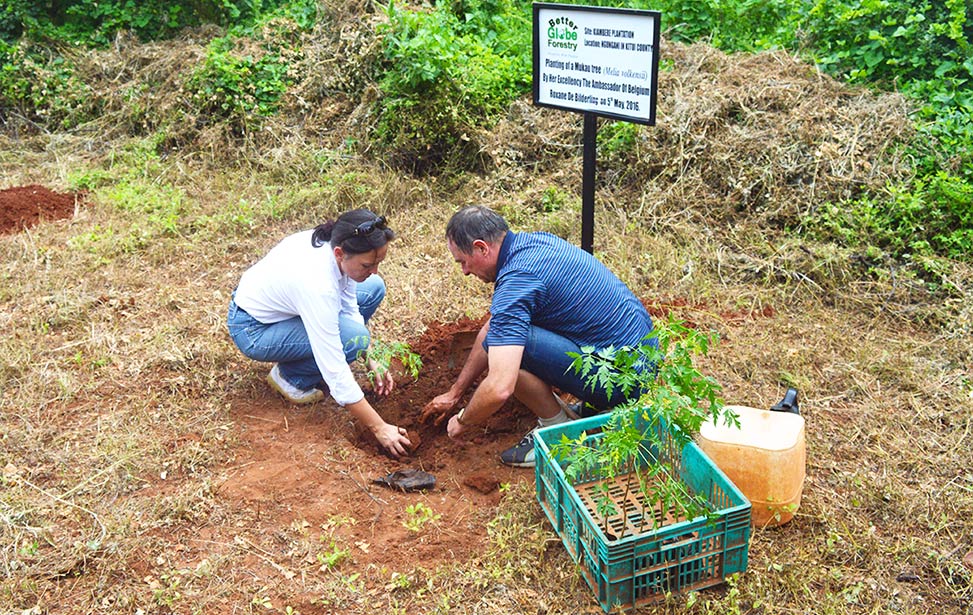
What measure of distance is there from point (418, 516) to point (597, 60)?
2266 mm

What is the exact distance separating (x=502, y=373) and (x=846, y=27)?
4.66m

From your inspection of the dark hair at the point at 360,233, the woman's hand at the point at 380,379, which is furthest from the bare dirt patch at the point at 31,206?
the dark hair at the point at 360,233

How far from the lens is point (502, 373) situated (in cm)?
336

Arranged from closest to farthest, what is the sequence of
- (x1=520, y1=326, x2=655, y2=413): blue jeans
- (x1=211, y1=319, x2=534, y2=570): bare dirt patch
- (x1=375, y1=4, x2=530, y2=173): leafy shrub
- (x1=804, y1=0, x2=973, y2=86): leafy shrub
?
(x1=211, y1=319, x2=534, y2=570): bare dirt patch < (x1=520, y1=326, x2=655, y2=413): blue jeans < (x1=804, y1=0, x2=973, y2=86): leafy shrub < (x1=375, y1=4, x2=530, y2=173): leafy shrub

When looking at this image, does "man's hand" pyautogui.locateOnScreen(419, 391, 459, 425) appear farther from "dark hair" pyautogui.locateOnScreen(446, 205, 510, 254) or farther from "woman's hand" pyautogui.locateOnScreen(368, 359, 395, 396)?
"dark hair" pyautogui.locateOnScreen(446, 205, 510, 254)

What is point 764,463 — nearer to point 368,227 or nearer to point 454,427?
point 454,427

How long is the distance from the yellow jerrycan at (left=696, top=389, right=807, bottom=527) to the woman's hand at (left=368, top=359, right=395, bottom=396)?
4.98 ft

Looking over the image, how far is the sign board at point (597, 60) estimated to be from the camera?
384cm

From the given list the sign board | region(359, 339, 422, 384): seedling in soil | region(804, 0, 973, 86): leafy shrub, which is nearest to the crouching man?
region(359, 339, 422, 384): seedling in soil

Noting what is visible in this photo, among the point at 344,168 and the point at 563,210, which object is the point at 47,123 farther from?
the point at 563,210

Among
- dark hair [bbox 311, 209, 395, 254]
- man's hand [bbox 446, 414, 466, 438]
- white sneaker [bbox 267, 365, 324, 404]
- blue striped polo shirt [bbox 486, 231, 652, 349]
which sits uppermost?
dark hair [bbox 311, 209, 395, 254]

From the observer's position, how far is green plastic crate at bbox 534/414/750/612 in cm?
284

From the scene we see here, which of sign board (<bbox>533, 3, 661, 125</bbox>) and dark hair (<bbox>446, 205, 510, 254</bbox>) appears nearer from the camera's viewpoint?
dark hair (<bbox>446, 205, 510, 254</bbox>)

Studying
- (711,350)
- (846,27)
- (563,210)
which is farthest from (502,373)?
(846,27)
